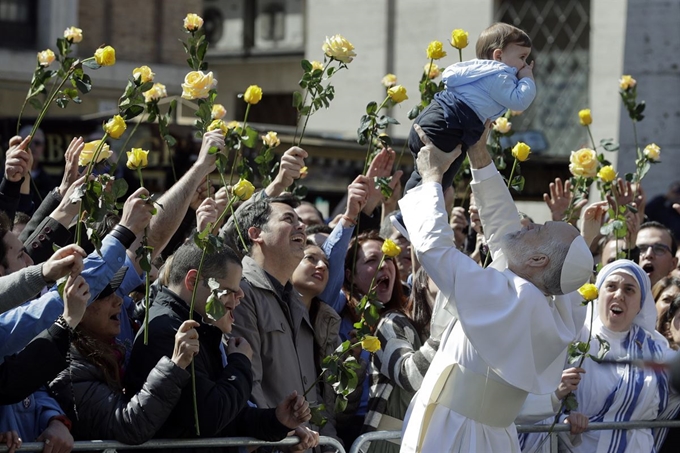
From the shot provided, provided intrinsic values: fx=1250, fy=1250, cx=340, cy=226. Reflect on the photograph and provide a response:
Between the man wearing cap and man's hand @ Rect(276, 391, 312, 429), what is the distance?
1.30ft

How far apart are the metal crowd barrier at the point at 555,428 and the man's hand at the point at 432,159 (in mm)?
1367

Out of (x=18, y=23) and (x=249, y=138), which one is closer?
(x=249, y=138)

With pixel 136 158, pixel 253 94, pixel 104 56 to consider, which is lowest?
pixel 136 158

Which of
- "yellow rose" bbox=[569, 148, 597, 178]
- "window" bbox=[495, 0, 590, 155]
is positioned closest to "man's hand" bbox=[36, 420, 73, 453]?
"yellow rose" bbox=[569, 148, 597, 178]

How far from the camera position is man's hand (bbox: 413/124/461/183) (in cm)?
447

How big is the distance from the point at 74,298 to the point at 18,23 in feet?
41.1

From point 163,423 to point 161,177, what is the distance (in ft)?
20.1

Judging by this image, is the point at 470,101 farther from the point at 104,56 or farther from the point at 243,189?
the point at 104,56

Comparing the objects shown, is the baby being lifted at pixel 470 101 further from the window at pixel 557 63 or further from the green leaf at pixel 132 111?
the window at pixel 557 63

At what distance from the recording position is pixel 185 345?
444 cm

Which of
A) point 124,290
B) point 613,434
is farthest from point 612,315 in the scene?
point 124,290

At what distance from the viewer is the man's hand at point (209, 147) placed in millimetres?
4852

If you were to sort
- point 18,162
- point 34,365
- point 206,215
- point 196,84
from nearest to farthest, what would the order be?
1. point 34,365
2. point 196,84
3. point 206,215
4. point 18,162

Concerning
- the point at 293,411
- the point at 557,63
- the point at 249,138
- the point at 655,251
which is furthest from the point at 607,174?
the point at 557,63
